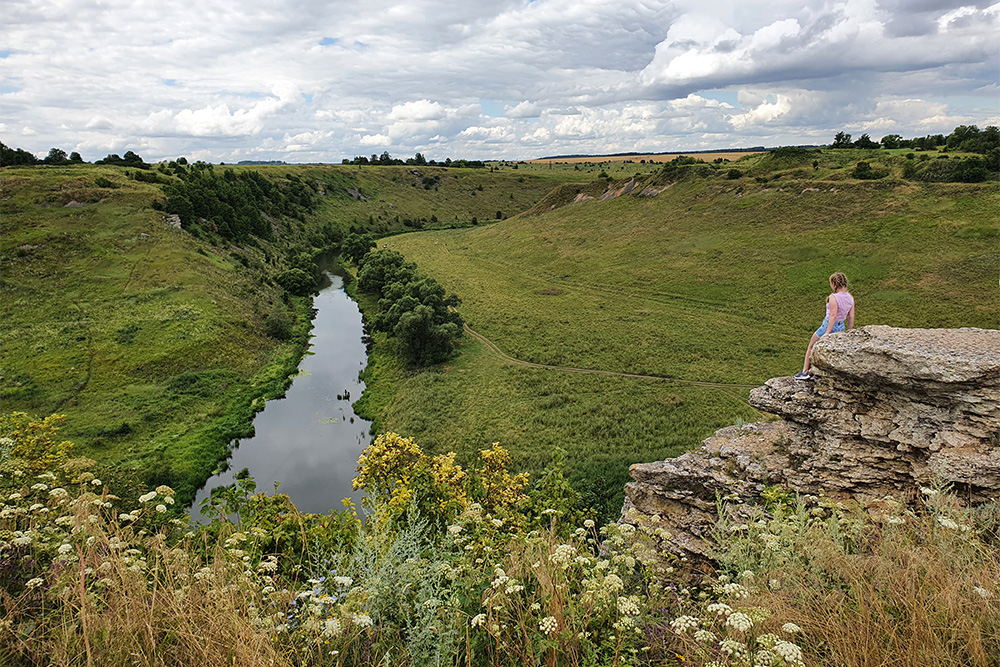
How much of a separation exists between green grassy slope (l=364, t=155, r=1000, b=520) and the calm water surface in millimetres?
2676

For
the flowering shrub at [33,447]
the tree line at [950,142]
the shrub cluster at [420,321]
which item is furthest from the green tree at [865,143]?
the flowering shrub at [33,447]

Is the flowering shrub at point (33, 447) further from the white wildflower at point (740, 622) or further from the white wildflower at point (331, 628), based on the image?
the white wildflower at point (740, 622)

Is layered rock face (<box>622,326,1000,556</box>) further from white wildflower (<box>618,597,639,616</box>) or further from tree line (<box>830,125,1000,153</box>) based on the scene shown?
tree line (<box>830,125,1000,153</box>)

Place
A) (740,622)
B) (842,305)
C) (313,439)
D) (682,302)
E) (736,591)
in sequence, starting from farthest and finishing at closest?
(682,302), (313,439), (842,305), (736,591), (740,622)

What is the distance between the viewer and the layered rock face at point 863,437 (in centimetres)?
789

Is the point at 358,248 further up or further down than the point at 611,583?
further up

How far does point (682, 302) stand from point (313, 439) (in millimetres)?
35566

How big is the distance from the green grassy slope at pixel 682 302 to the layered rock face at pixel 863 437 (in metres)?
9.73

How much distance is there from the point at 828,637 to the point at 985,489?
18.5ft

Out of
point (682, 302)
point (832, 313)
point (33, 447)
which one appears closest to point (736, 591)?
point (832, 313)

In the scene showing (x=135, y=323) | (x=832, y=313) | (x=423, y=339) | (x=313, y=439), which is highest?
(x=832, y=313)

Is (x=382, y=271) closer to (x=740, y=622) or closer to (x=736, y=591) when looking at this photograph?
(x=736, y=591)

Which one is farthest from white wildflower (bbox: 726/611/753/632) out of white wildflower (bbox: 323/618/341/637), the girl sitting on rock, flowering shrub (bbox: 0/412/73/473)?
the girl sitting on rock

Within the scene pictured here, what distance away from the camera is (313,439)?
29.8 meters
